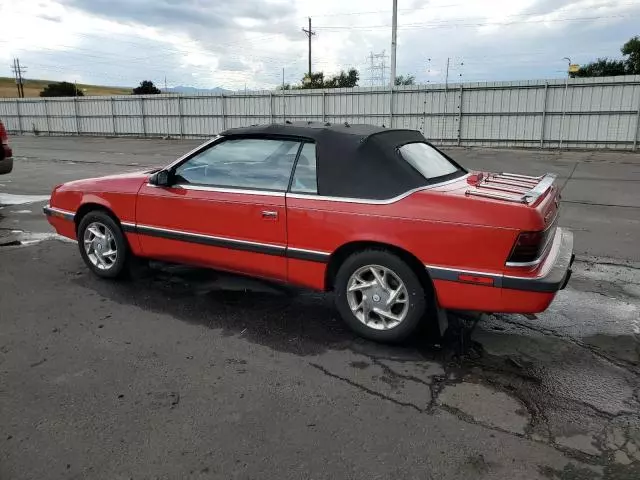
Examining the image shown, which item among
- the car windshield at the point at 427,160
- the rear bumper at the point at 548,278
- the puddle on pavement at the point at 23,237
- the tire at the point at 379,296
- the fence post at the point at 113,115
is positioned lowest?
the puddle on pavement at the point at 23,237

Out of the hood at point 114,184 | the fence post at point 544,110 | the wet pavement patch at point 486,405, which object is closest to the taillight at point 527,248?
the wet pavement patch at point 486,405

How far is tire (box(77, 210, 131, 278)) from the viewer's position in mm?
4875

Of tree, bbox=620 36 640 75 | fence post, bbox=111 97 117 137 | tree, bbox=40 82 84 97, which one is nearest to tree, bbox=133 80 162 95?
tree, bbox=40 82 84 97

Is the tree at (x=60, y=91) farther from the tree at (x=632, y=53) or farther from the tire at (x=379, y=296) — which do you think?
the tire at (x=379, y=296)

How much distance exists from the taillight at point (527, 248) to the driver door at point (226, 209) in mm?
1644

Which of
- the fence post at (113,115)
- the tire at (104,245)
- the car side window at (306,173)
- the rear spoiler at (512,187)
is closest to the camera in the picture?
the rear spoiler at (512,187)

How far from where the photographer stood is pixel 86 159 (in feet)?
59.3

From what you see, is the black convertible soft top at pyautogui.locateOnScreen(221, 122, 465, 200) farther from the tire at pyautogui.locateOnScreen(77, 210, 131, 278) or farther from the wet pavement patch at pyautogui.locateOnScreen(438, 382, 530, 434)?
the tire at pyautogui.locateOnScreen(77, 210, 131, 278)

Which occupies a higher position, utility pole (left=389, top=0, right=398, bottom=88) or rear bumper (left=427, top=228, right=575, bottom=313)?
utility pole (left=389, top=0, right=398, bottom=88)

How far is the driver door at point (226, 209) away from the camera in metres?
4.00

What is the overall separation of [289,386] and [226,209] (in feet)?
5.29

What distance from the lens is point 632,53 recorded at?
47406 mm

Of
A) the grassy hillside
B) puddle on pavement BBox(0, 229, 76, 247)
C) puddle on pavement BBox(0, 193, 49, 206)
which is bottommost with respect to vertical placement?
puddle on pavement BBox(0, 229, 76, 247)

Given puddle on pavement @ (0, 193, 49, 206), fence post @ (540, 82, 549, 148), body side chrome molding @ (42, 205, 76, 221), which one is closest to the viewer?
body side chrome molding @ (42, 205, 76, 221)
